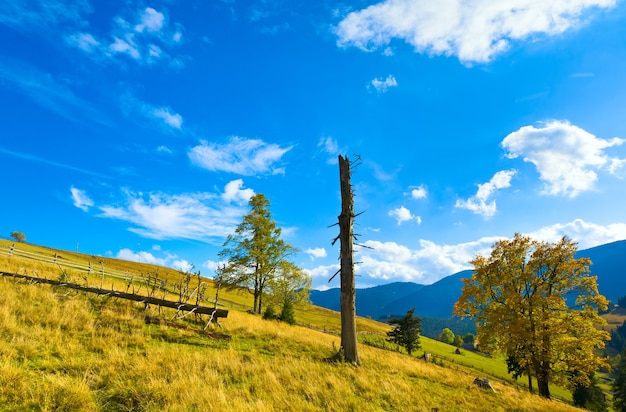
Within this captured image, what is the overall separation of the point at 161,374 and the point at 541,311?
23.0m

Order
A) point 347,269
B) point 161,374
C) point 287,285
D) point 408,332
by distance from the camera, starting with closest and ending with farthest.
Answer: point 161,374
point 347,269
point 287,285
point 408,332

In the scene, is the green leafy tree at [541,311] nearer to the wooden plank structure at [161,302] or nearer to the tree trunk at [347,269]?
the tree trunk at [347,269]

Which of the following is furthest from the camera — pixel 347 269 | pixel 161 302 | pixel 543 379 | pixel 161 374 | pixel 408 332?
pixel 408 332

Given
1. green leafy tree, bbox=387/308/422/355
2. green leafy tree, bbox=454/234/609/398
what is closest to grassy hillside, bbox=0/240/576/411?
green leafy tree, bbox=454/234/609/398

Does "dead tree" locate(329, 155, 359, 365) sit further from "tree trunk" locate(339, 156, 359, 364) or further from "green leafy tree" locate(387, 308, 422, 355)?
"green leafy tree" locate(387, 308, 422, 355)

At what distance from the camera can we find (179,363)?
8586mm

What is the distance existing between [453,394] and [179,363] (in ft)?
27.6

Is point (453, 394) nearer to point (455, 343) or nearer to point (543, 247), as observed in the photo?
point (543, 247)

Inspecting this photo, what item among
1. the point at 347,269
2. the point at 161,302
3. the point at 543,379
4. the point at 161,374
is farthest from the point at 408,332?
the point at 161,374

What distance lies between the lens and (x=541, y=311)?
21297 mm

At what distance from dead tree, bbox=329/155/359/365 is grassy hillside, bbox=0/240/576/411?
1108 mm

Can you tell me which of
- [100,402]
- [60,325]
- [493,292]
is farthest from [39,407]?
[493,292]

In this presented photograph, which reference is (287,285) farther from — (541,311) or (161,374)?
(161,374)

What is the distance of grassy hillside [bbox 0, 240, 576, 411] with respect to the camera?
624 centimetres
